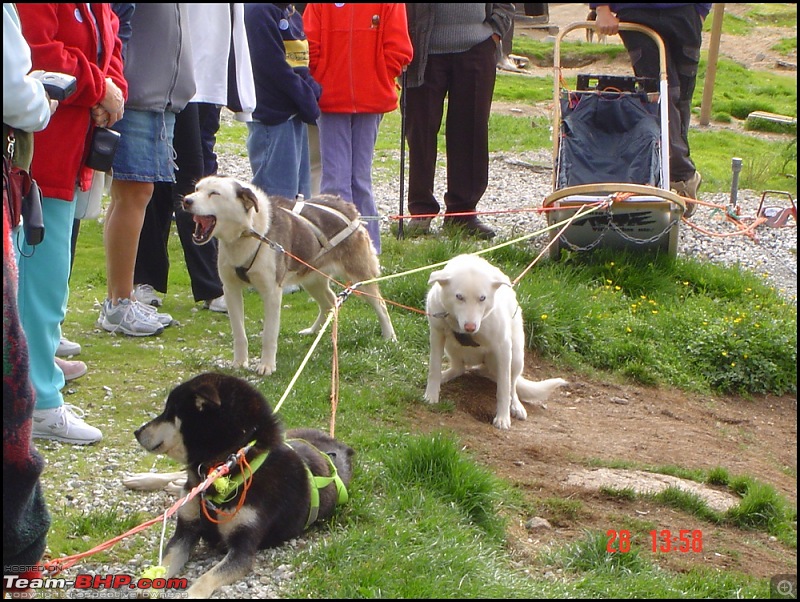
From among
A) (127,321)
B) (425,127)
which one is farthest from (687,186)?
(127,321)

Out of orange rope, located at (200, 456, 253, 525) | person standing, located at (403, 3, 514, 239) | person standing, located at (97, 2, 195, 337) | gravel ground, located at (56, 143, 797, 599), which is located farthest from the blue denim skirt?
person standing, located at (403, 3, 514, 239)

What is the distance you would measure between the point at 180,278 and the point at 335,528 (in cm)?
449

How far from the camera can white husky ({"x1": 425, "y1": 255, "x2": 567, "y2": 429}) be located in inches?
213

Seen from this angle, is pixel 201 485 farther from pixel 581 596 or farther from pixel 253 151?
pixel 253 151

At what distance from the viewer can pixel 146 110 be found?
220 inches

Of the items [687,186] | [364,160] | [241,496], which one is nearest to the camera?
[241,496]

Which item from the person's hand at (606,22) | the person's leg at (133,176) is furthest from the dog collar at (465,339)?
the person's hand at (606,22)

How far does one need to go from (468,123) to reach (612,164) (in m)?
1.42

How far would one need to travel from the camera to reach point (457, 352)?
6047mm

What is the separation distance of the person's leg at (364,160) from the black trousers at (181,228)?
1532mm

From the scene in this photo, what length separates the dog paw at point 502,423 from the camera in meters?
5.61

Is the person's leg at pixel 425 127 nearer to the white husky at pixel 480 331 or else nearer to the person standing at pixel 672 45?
the person standing at pixel 672 45

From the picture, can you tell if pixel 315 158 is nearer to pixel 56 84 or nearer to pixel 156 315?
pixel 156 315
